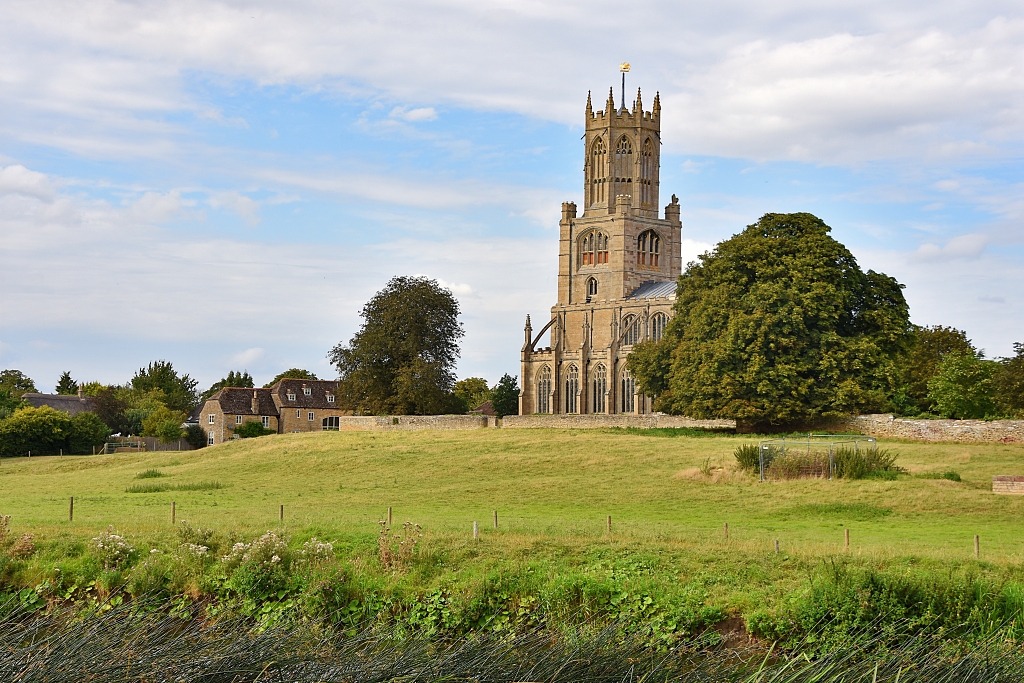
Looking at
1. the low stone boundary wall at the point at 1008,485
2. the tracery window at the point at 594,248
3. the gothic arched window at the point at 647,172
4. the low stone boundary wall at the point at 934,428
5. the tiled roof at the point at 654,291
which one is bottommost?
the low stone boundary wall at the point at 1008,485

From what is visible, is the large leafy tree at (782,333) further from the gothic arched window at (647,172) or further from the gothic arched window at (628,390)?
the gothic arched window at (647,172)

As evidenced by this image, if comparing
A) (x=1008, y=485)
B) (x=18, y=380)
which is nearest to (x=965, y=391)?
(x=1008, y=485)

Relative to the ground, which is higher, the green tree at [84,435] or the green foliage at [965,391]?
the green foliage at [965,391]

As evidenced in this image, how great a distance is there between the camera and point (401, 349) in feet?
260

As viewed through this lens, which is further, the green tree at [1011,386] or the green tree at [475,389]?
the green tree at [475,389]

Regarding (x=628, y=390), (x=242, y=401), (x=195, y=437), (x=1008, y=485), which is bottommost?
(x=1008, y=485)

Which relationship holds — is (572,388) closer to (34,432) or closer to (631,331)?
(631,331)

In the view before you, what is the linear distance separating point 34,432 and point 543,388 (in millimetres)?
39889

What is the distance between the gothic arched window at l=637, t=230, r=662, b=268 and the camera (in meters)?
106

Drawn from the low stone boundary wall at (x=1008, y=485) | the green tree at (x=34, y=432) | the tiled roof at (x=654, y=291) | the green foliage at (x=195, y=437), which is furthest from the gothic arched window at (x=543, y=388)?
the low stone boundary wall at (x=1008, y=485)

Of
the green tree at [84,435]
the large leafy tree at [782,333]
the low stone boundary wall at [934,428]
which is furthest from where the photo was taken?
the green tree at [84,435]

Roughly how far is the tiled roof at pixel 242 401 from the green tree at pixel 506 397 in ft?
58.7

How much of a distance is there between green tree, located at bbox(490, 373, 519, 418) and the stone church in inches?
62.6

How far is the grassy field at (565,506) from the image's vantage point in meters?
22.3
